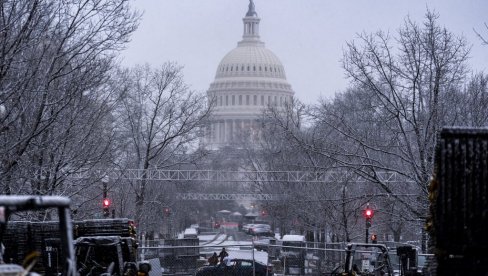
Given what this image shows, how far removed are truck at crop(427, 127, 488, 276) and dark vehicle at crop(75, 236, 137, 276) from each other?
300 inches

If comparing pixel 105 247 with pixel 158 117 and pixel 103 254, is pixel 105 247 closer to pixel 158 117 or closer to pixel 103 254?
pixel 103 254

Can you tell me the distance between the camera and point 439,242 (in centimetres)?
1294

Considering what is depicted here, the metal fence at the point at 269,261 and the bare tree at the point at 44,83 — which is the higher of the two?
the bare tree at the point at 44,83

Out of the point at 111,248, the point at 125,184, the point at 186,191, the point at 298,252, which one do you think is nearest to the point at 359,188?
the point at 125,184

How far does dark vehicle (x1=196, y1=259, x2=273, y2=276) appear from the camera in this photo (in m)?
36.9

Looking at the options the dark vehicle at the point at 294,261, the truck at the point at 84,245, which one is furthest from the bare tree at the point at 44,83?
the dark vehicle at the point at 294,261

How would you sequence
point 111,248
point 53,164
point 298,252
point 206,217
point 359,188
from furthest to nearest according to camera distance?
point 206,217 → point 359,188 → point 298,252 → point 53,164 → point 111,248

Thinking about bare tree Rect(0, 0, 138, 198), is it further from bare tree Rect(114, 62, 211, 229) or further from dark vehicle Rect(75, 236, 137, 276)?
bare tree Rect(114, 62, 211, 229)

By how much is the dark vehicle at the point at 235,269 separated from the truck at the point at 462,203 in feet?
78.4

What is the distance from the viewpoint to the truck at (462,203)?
1286 centimetres

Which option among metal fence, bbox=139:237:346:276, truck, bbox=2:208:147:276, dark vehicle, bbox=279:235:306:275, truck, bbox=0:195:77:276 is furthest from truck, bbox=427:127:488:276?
dark vehicle, bbox=279:235:306:275

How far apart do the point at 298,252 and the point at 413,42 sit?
8.40 meters

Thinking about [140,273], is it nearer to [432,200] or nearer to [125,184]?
[432,200]

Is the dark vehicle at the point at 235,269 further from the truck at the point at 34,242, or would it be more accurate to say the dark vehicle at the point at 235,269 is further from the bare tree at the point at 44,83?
the truck at the point at 34,242
